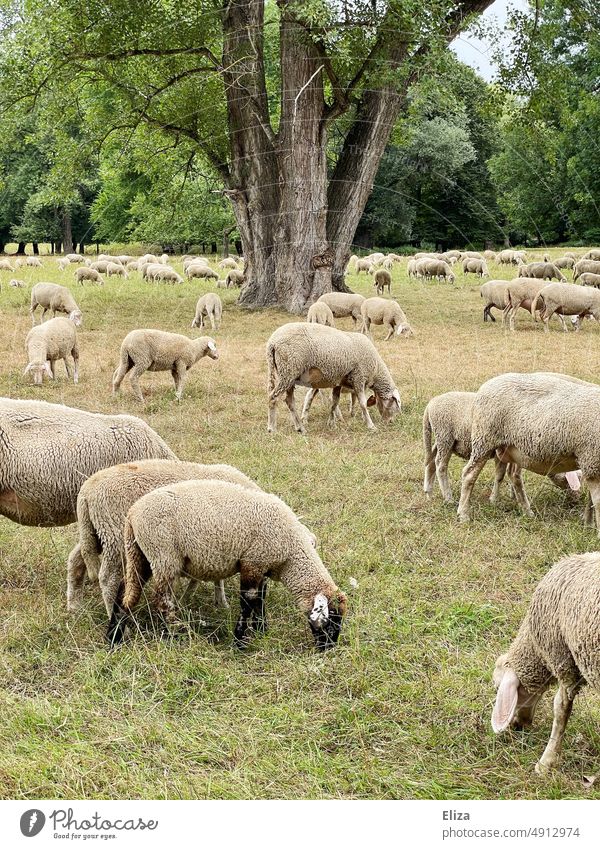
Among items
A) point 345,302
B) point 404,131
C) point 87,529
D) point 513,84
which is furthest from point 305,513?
point 404,131

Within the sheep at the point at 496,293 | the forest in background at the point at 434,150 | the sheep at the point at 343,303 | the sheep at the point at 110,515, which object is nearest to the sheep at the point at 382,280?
the forest in background at the point at 434,150

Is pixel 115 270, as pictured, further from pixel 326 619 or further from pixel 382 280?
pixel 326 619

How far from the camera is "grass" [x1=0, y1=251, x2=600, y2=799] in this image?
354cm

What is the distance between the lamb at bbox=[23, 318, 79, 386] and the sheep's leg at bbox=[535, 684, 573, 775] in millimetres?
9426

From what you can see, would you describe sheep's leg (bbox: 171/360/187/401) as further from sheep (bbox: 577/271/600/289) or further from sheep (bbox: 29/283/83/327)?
sheep (bbox: 577/271/600/289)

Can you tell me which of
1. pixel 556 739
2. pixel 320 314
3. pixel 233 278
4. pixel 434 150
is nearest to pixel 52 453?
pixel 556 739

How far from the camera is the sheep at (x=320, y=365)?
32.8 ft

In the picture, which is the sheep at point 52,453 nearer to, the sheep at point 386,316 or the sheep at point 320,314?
the sheep at point 320,314

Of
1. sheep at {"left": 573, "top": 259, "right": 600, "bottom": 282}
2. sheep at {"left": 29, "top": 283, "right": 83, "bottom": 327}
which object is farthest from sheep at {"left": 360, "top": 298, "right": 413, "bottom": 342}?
sheep at {"left": 573, "top": 259, "right": 600, "bottom": 282}

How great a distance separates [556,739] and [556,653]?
340 millimetres

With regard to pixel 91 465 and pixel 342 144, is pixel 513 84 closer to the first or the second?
pixel 342 144

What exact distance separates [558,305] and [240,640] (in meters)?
13.6

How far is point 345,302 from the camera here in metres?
16.6

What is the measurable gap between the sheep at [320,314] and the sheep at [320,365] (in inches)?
175
